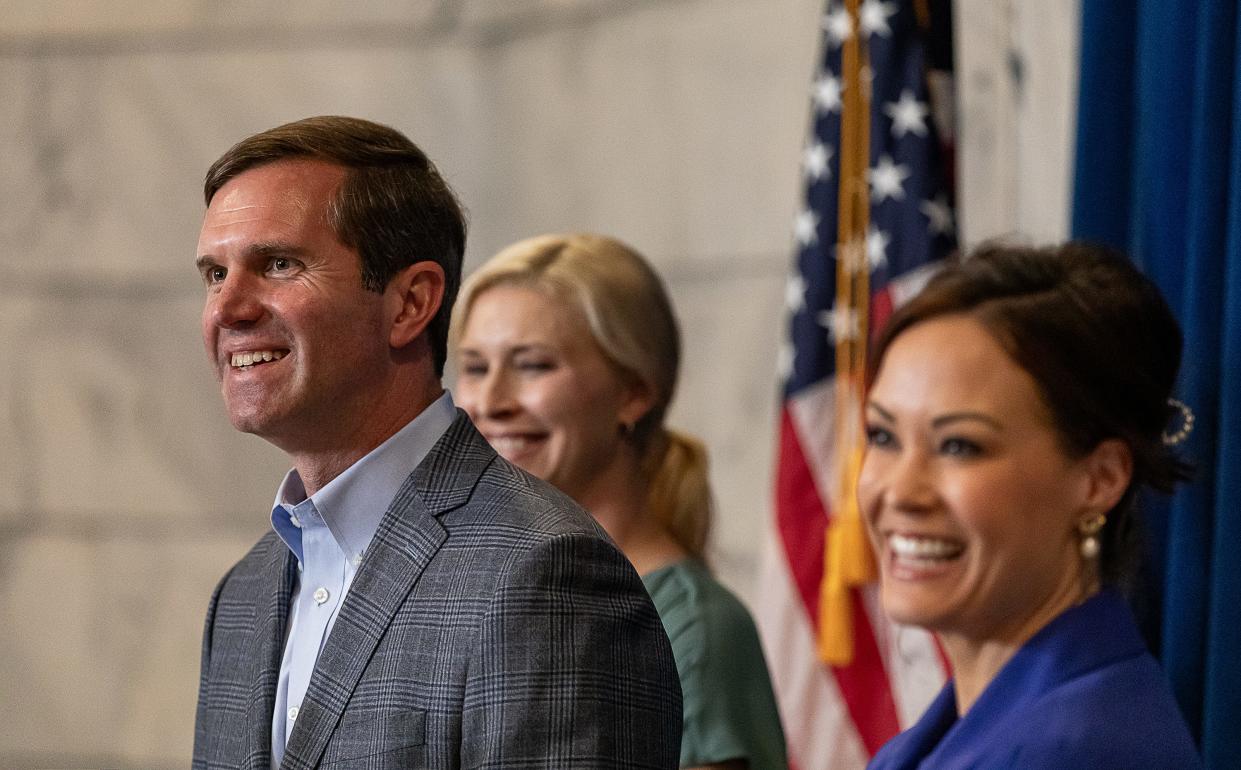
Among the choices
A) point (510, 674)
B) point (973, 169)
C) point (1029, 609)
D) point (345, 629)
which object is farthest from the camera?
point (973, 169)

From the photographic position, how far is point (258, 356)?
1.47 meters

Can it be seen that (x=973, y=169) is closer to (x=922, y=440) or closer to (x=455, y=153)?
(x=455, y=153)

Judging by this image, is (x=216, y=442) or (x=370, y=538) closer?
(x=370, y=538)

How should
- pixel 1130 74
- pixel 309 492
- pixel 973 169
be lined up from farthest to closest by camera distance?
1. pixel 973 169
2. pixel 1130 74
3. pixel 309 492

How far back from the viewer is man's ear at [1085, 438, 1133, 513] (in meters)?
1.80

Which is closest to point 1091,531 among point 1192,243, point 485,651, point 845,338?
point 1192,243

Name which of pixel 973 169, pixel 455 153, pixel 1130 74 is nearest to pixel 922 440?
pixel 1130 74

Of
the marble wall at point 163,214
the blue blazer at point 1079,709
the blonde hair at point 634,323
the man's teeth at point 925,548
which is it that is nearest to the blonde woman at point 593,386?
the blonde hair at point 634,323

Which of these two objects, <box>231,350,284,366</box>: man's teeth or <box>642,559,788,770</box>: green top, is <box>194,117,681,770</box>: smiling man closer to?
<box>231,350,284,366</box>: man's teeth

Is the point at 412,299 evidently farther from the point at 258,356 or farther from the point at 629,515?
the point at 629,515

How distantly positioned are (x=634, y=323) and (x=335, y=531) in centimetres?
103

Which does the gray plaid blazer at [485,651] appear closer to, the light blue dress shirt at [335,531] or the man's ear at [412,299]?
the light blue dress shirt at [335,531]

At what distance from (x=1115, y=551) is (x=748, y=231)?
8.25 ft

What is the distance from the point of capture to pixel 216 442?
15.1 feet
